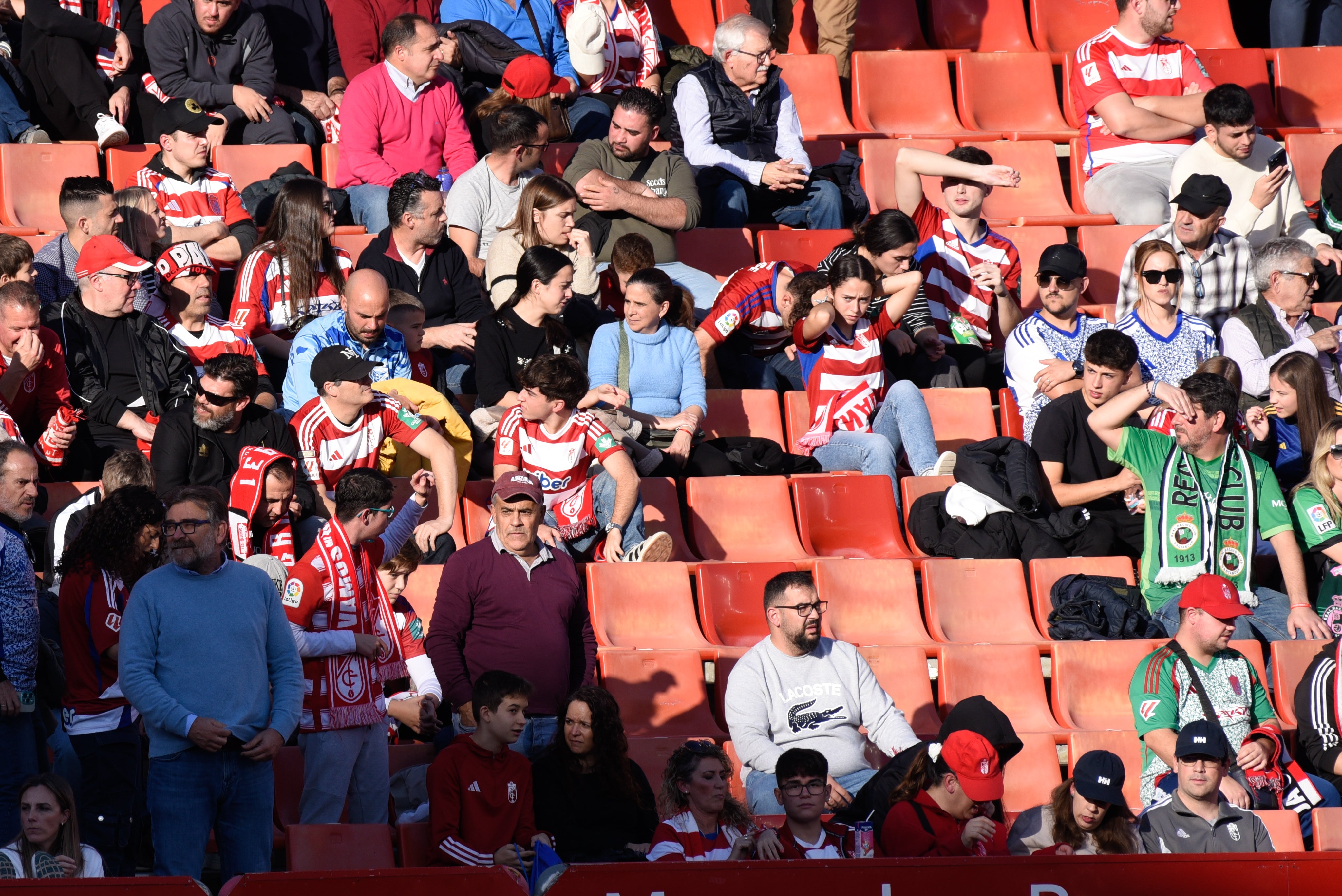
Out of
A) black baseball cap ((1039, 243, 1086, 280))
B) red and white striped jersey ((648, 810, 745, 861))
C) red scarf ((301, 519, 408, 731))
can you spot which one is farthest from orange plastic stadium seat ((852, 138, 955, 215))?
red and white striped jersey ((648, 810, 745, 861))

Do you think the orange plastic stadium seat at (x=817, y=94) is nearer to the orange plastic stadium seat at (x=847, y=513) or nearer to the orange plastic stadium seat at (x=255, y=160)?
the orange plastic stadium seat at (x=255, y=160)

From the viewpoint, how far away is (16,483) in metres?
4.69

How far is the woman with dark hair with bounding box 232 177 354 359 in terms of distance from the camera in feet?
21.0

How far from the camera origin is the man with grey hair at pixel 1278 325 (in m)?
6.87

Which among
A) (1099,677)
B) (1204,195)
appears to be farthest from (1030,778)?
(1204,195)

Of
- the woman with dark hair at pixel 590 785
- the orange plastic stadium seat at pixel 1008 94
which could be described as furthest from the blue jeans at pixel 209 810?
the orange plastic stadium seat at pixel 1008 94

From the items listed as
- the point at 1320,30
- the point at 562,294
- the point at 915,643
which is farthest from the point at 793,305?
the point at 1320,30

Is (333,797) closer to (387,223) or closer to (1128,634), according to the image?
(1128,634)

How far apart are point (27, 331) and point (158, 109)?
2026 mm

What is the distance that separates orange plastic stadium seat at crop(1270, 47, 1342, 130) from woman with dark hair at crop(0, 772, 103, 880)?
25.6 feet

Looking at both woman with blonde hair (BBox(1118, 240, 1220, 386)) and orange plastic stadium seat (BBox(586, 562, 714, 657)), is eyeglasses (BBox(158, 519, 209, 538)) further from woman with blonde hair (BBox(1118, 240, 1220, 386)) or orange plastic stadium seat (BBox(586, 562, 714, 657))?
woman with blonde hair (BBox(1118, 240, 1220, 386))

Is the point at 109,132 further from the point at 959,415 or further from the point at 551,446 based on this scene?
the point at 959,415

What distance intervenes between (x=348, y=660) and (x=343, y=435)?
1.15 meters

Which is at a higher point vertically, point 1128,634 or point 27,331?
point 27,331
